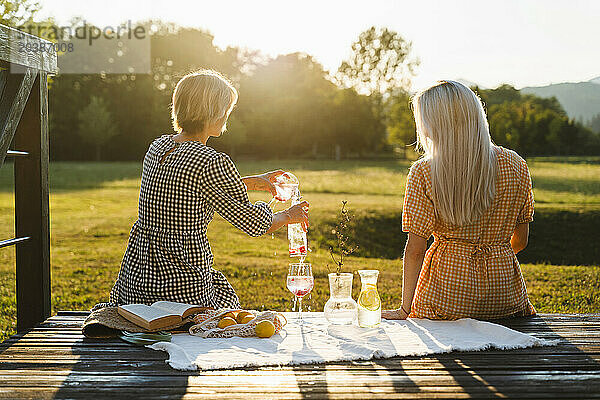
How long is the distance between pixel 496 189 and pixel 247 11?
17293mm

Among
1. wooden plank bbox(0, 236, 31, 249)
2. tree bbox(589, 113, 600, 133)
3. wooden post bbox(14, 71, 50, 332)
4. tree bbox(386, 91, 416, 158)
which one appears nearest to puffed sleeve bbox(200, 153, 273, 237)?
wooden plank bbox(0, 236, 31, 249)

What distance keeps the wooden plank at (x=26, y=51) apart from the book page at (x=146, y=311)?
4.54 feet

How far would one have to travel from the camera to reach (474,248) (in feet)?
11.1

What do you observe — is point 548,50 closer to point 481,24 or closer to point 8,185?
point 481,24

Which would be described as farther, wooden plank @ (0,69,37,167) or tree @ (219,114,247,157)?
tree @ (219,114,247,157)

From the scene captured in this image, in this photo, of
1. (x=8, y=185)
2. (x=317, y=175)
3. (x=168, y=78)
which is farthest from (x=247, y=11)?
(x=168, y=78)

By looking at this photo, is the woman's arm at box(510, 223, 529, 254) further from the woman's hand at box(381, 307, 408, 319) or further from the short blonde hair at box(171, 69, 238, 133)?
the short blonde hair at box(171, 69, 238, 133)

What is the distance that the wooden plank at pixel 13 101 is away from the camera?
11.7 ft

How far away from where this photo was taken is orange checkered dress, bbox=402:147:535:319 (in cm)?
333

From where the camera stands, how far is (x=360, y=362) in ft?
9.11

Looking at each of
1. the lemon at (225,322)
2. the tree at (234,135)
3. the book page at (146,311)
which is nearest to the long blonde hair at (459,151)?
the lemon at (225,322)

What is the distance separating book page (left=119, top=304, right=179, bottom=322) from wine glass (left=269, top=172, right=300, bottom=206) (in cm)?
86

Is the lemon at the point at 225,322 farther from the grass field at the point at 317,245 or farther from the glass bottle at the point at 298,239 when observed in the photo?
the grass field at the point at 317,245

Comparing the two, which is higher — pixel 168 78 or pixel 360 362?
pixel 168 78
